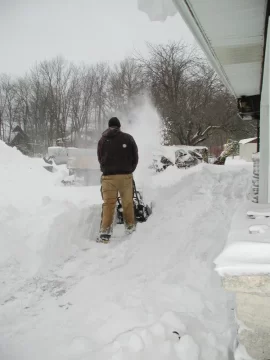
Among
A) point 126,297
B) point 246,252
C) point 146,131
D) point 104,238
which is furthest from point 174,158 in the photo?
point 246,252

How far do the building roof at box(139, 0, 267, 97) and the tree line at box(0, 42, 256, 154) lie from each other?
11.0 meters

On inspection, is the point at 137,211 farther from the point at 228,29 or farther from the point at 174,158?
the point at 174,158

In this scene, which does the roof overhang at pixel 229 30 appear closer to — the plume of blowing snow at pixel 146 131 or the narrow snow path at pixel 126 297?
the narrow snow path at pixel 126 297

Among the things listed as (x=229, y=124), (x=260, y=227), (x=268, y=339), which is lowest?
(x=268, y=339)

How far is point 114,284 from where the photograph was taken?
3.49 m

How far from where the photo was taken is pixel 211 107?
1616 cm

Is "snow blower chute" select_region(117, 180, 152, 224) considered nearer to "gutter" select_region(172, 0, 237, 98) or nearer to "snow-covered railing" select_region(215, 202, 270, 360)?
"gutter" select_region(172, 0, 237, 98)

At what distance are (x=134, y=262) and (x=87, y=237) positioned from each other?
1228 millimetres

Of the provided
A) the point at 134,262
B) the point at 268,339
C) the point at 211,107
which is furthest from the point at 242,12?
the point at 211,107

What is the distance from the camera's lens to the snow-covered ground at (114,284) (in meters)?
2.42

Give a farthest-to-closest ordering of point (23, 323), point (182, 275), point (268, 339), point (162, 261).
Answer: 1. point (162, 261)
2. point (182, 275)
3. point (23, 323)
4. point (268, 339)

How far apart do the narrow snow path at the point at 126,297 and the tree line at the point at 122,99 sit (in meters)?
11.2

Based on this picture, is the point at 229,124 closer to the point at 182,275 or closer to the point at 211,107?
the point at 211,107

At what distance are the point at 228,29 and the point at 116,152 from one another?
2406 mm
